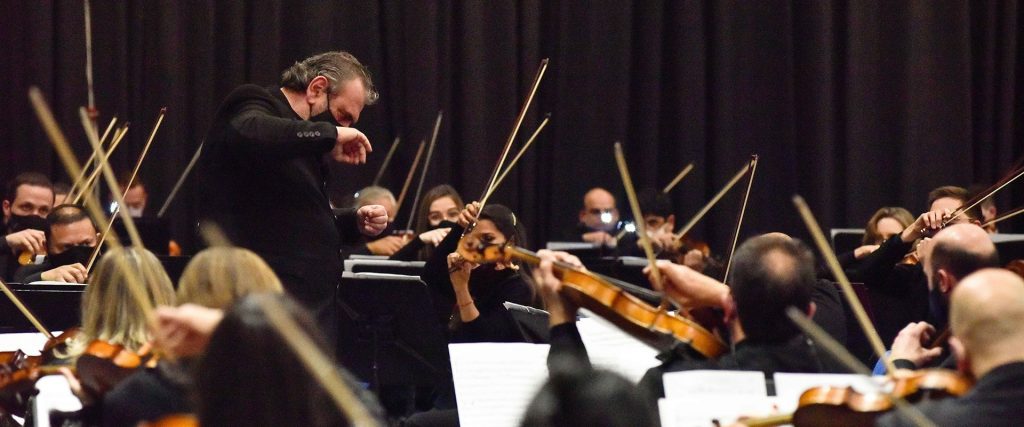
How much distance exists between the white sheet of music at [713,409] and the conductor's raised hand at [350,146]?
56.3 inches

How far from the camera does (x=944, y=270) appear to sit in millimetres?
3037

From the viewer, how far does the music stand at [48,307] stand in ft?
12.8

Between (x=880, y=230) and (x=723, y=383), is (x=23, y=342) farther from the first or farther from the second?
(x=880, y=230)

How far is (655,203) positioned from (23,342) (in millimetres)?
4790

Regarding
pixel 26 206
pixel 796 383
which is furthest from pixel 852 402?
pixel 26 206

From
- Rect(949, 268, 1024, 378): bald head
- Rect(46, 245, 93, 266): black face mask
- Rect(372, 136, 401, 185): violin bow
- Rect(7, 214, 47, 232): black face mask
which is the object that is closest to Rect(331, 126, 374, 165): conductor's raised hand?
Rect(949, 268, 1024, 378): bald head

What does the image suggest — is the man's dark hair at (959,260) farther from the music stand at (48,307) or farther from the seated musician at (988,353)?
the music stand at (48,307)

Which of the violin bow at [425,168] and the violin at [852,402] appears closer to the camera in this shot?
the violin at [852,402]

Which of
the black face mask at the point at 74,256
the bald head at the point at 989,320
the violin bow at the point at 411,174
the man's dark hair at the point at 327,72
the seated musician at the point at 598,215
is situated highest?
the man's dark hair at the point at 327,72

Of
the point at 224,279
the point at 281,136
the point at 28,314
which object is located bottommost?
the point at 28,314

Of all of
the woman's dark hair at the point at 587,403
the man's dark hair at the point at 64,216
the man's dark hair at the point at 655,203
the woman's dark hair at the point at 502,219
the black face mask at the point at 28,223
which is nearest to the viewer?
the woman's dark hair at the point at 587,403

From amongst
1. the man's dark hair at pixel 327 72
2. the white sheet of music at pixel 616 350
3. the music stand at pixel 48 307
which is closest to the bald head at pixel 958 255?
the white sheet of music at pixel 616 350

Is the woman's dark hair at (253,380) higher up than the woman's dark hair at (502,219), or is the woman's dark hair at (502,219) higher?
the woman's dark hair at (253,380)

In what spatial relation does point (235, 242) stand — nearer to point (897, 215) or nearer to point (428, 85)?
point (897, 215)
